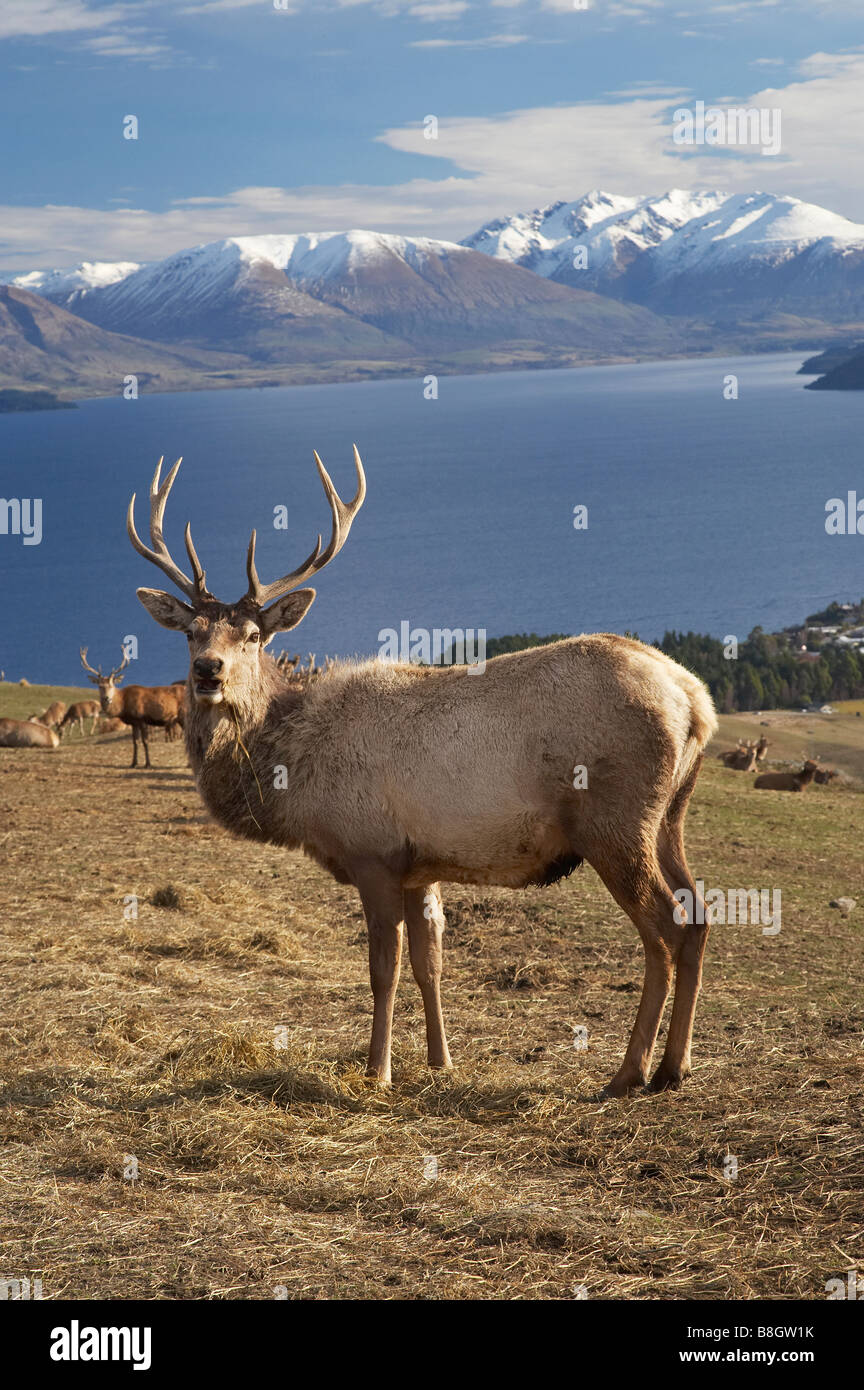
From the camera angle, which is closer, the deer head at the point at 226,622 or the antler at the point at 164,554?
the deer head at the point at 226,622

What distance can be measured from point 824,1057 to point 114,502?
17280cm

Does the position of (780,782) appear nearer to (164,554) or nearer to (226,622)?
(164,554)

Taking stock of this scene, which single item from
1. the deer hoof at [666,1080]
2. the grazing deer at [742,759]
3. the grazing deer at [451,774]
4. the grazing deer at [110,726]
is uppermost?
the grazing deer at [451,774]

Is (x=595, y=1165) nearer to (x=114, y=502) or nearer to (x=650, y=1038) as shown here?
(x=650, y=1038)

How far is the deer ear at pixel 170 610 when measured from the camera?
853 cm

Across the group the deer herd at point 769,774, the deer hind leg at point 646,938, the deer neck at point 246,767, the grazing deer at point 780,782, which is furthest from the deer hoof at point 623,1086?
the grazing deer at point 780,782

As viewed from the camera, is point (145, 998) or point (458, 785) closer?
point (458, 785)

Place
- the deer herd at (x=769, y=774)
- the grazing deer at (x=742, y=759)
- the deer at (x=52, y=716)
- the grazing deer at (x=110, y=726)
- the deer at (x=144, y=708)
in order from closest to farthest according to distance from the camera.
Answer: the deer at (x=144, y=708) → the deer herd at (x=769, y=774) → the grazing deer at (x=110, y=726) → the deer at (x=52, y=716) → the grazing deer at (x=742, y=759)

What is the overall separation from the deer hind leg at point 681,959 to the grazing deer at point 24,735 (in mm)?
19895

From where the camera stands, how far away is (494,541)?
454 ft

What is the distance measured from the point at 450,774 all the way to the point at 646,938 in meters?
1.65

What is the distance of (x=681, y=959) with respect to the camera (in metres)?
7.78

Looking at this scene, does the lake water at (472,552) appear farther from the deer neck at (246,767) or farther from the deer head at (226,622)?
the deer neck at (246,767)

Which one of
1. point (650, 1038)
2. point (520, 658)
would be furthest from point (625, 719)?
point (650, 1038)
